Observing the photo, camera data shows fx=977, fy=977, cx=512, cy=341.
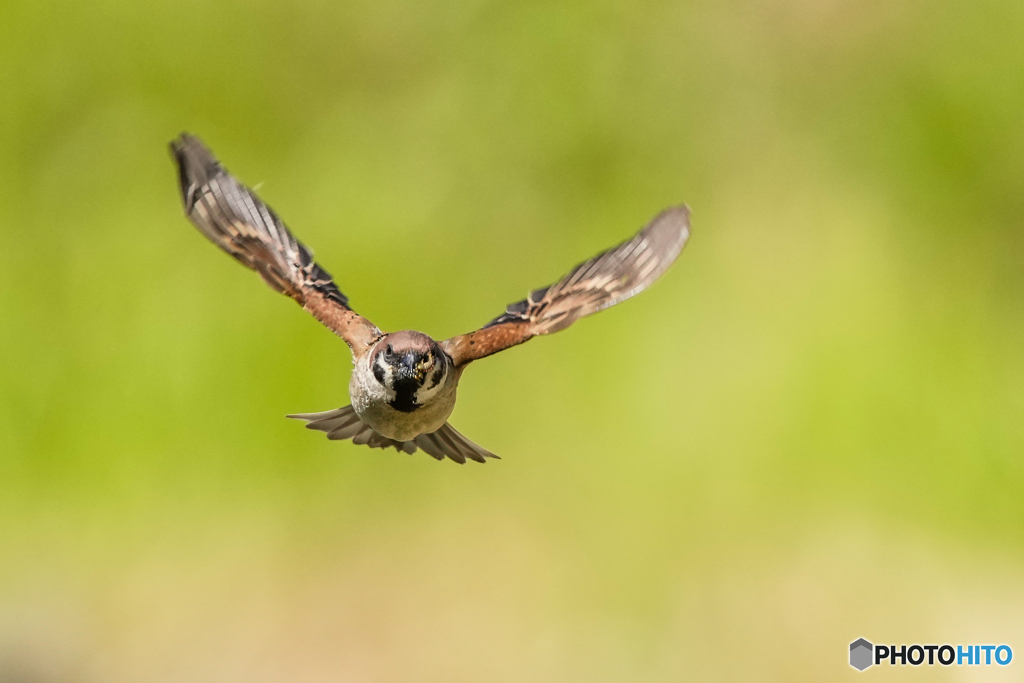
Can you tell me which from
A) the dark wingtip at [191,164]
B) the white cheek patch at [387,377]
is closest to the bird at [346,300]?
the dark wingtip at [191,164]

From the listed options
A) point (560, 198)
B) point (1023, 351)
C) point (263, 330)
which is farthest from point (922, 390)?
point (263, 330)

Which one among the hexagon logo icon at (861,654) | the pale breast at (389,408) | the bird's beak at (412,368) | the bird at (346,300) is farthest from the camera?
the hexagon logo icon at (861,654)

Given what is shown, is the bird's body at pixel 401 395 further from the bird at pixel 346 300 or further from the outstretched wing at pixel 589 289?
the outstretched wing at pixel 589 289

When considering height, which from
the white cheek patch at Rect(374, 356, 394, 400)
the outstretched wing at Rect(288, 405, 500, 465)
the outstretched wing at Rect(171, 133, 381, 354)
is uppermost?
the outstretched wing at Rect(171, 133, 381, 354)

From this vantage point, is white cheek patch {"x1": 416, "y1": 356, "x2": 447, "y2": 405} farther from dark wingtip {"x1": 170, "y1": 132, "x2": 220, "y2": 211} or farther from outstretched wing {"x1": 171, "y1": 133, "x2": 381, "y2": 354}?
dark wingtip {"x1": 170, "y1": 132, "x2": 220, "y2": 211}

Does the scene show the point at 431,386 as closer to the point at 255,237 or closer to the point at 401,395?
the point at 401,395

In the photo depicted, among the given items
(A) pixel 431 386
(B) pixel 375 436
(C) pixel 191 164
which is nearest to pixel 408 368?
(A) pixel 431 386

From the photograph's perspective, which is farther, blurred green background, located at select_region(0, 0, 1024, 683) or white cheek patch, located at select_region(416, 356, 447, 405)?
blurred green background, located at select_region(0, 0, 1024, 683)

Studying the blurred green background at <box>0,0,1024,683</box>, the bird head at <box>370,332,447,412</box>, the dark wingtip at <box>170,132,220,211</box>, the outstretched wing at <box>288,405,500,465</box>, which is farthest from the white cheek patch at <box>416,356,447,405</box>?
the blurred green background at <box>0,0,1024,683</box>

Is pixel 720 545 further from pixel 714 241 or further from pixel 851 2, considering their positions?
pixel 851 2
